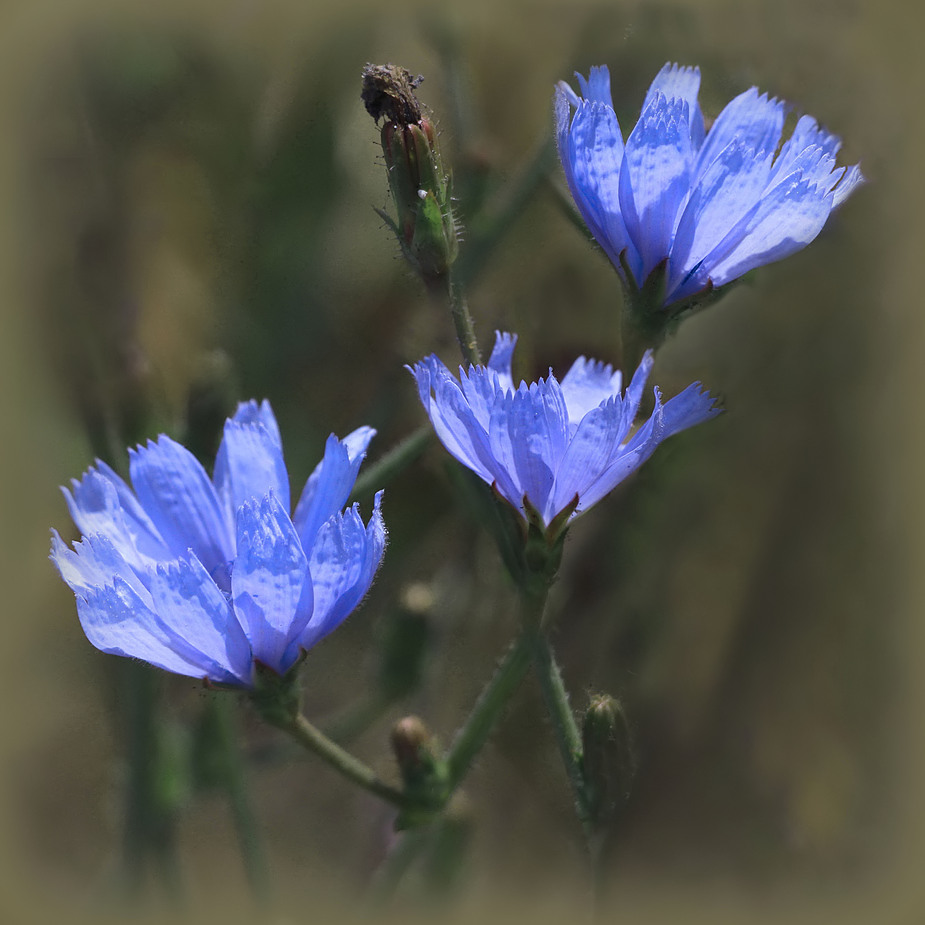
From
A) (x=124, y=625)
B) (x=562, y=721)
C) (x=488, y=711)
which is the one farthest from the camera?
(x=488, y=711)

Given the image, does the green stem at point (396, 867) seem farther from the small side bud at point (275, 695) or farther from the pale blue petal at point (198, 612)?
the pale blue petal at point (198, 612)

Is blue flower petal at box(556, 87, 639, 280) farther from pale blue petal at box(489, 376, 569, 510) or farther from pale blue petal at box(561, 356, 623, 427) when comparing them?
pale blue petal at box(489, 376, 569, 510)

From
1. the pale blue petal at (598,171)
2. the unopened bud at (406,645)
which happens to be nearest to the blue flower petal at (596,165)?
the pale blue petal at (598,171)

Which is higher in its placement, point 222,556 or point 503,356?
point 503,356

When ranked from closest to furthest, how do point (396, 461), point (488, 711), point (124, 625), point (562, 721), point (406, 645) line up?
point (124, 625) < point (562, 721) < point (488, 711) < point (396, 461) < point (406, 645)

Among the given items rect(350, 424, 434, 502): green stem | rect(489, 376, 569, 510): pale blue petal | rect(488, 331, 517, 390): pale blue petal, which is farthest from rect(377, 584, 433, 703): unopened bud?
rect(489, 376, 569, 510): pale blue petal

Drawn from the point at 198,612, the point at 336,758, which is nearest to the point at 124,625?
the point at 198,612

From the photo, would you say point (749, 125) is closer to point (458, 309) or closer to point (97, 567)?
point (458, 309)
